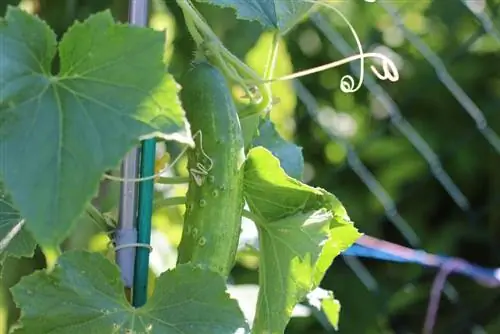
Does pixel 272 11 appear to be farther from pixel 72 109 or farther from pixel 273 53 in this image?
pixel 72 109

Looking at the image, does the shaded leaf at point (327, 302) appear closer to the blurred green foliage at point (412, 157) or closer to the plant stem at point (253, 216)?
the plant stem at point (253, 216)

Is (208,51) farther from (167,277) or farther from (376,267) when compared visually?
(376,267)

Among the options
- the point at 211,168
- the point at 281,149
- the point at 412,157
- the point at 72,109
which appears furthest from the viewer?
the point at 412,157

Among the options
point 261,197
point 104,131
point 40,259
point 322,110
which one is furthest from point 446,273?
point 104,131

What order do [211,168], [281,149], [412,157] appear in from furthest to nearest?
[412,157] → [281,149] → [211,168]

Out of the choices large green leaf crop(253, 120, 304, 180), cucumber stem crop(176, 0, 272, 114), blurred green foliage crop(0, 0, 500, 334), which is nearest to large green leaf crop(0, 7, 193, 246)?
cucumber stem crop(176, 0, 272, 114)

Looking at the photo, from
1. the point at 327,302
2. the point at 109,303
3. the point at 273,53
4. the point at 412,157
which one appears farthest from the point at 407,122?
the point at 109,303
